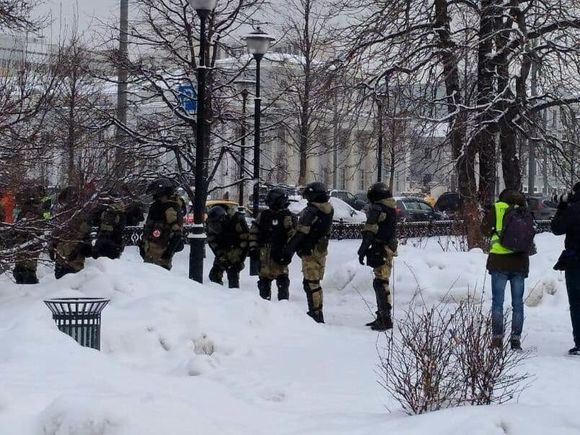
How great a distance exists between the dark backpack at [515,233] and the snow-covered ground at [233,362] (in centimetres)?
109

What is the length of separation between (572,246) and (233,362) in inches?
140

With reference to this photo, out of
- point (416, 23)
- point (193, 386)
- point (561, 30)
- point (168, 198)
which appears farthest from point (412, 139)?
point (193, 386)

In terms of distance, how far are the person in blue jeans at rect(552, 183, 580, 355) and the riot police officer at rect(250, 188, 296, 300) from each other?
13.4 feet

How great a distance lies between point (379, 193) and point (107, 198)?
3.39 m

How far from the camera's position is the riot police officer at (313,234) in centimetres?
1362

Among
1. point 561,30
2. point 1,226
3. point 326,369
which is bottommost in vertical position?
point 326,369

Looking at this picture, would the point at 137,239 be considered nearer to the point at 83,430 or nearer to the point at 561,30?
the point at 561,30

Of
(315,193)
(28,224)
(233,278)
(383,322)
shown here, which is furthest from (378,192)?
(233,278)

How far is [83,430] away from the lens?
606 centimetres

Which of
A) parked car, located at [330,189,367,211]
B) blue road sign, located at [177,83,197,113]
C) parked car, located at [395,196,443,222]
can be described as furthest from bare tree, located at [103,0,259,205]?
parked car, located at [330,189,367,211]

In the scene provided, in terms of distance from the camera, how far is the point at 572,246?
448 inches

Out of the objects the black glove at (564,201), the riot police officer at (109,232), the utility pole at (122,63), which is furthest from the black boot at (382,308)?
the utility pole at (122,63)

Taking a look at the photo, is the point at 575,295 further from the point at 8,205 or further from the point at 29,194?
the point at 8,205

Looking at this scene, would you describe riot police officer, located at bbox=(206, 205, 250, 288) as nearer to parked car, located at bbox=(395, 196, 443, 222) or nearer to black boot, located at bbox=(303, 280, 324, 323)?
black boot, located at bbox=(303, 280, 324, 323)
